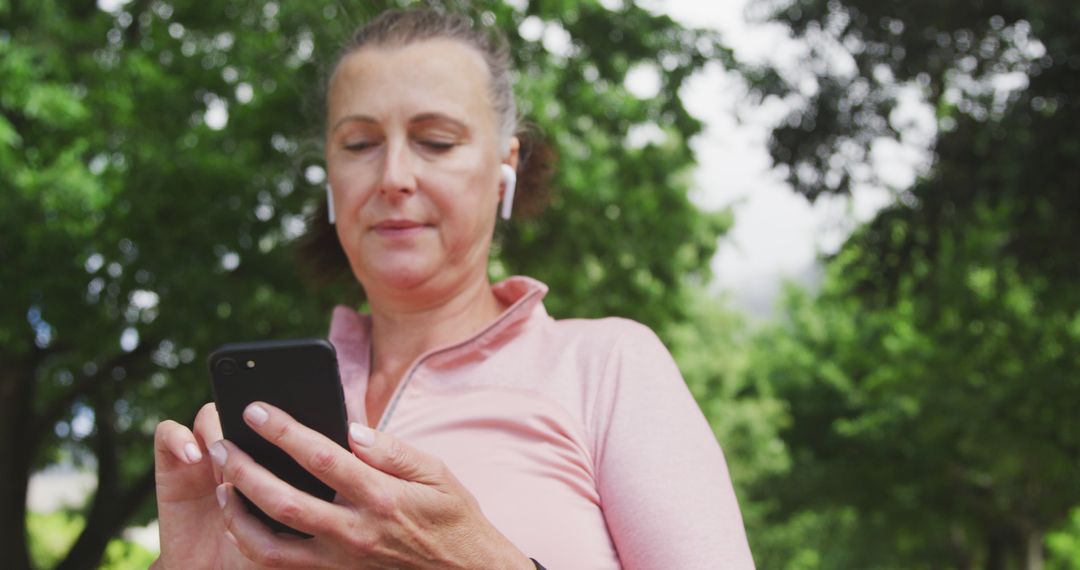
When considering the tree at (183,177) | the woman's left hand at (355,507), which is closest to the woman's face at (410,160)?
the woman's left hand at (355,507)

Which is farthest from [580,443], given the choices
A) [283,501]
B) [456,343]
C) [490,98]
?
[490,98]

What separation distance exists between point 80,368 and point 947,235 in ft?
29.1

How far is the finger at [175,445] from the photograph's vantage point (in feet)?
5.49

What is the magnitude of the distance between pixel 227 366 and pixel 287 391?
0.08 m

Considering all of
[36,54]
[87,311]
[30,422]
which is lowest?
[30,422]

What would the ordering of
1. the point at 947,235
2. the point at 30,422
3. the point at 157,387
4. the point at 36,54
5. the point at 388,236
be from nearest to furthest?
the point at 388,236
the point at 36,54
the point at 947,235
the point at 30,422
the point at 157,387

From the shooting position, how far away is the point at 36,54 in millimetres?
9273

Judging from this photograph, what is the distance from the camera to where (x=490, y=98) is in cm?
217

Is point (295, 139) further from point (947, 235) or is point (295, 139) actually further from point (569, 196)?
point (947, 235)

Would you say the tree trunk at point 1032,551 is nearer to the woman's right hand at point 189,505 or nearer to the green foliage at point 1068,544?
the green foliage at point 1068,544

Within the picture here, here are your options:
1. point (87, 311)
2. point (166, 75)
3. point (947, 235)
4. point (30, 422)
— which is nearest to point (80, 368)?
point (30, 422)

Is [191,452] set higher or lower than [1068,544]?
higher

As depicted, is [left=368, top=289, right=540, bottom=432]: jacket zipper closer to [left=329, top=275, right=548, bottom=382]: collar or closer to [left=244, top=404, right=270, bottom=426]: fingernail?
[left=329, top=275, right=548, bottom=382]: collar

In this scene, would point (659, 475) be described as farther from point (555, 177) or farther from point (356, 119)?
point (555, 177)
